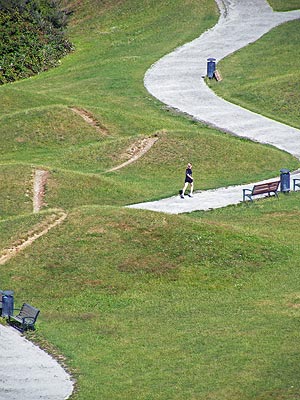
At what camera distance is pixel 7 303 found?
40.8 metres

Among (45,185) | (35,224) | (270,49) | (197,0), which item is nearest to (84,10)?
(197,0)

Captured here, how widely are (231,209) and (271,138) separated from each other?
17.0 m

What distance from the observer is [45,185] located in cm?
5728

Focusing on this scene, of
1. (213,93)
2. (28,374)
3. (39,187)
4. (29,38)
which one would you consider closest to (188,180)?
(39,187)

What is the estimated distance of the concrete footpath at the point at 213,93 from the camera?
58.6 meters

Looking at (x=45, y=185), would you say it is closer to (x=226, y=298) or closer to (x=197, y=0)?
(x=226, y=298)

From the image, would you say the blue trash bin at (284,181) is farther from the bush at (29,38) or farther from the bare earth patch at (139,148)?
the bush at (29,38)

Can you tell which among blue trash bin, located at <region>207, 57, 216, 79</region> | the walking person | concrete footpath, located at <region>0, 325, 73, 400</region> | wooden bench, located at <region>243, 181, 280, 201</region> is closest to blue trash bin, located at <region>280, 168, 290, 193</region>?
wooden bench, located at <region>243, 181, 280, 201</region>

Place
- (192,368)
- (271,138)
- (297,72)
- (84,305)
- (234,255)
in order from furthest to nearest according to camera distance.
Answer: (297,72)
(271,138)
(234,255)
(84,305)
(192,368)

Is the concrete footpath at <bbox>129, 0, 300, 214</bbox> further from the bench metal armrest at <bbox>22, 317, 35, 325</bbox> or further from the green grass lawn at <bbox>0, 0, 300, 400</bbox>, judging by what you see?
the bench metal armrest at <bbox>22, 317, 35, 325</bbox>

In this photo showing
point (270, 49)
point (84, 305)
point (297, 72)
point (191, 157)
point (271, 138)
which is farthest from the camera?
point (270, 49)

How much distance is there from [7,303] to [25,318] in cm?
125

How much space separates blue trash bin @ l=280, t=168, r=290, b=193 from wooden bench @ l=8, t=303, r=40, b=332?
21.2 m

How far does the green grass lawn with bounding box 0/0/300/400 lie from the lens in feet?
114
